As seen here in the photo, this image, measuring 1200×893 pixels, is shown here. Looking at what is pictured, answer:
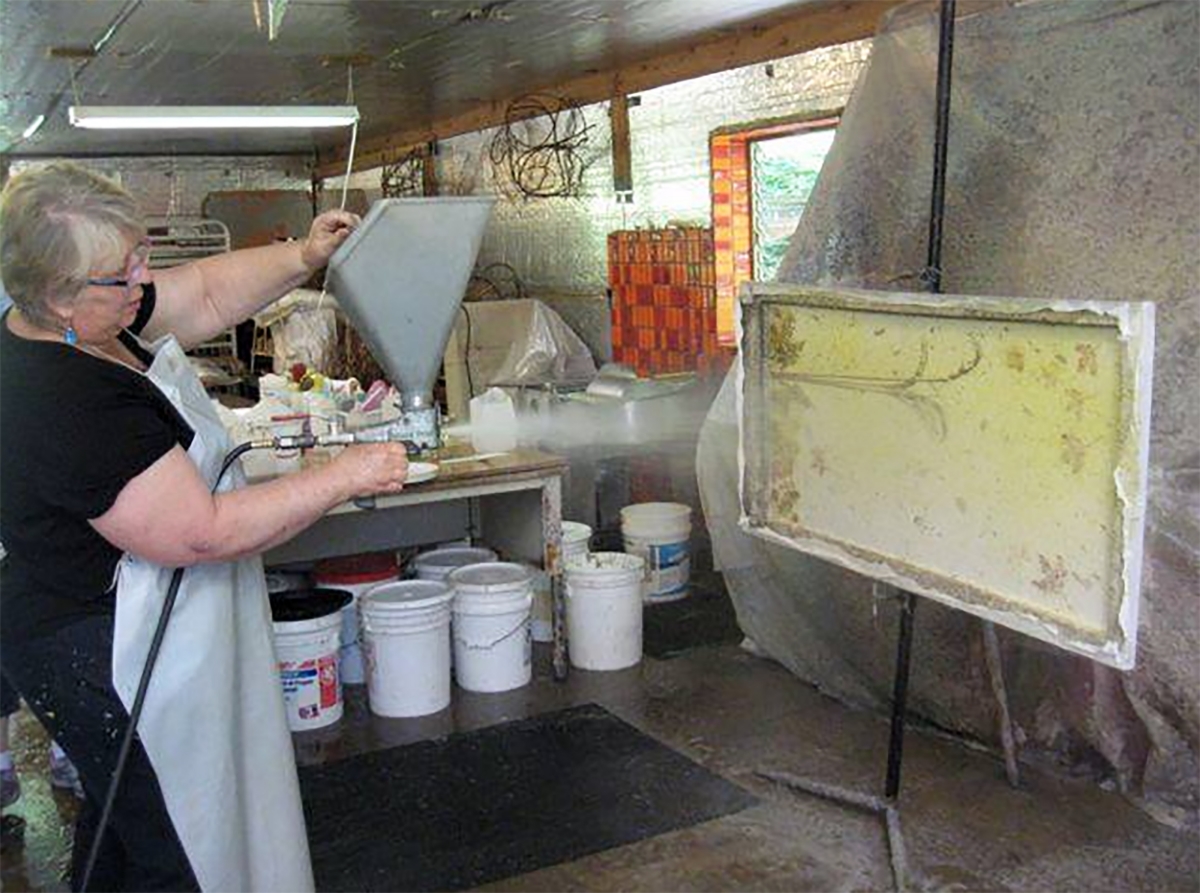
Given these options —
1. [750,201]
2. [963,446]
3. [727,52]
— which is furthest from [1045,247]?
[727,52]

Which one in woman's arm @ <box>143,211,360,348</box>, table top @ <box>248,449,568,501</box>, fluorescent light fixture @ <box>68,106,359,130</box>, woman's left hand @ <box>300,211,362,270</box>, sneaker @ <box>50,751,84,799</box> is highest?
fluorescent light fixture @ <box>68,106,359,130</box>

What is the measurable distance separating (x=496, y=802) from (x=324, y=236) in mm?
1333

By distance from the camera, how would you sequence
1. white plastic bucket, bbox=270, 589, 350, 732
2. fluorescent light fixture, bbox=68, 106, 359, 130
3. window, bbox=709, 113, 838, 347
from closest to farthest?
Result: white plastic bucket, bbox=270, 589, 350, 732 < fluorescent light fixture, bbox=68, 106, 359, 130 < window, bbox=709, 113, 838, 347

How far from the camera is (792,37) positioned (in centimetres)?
527

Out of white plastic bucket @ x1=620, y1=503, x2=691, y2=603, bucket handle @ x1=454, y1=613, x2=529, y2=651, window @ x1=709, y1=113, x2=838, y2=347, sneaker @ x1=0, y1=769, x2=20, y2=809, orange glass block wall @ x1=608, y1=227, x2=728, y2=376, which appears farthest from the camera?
orange glass block wall @ x1=608, y1=227, x2=728, y2=376

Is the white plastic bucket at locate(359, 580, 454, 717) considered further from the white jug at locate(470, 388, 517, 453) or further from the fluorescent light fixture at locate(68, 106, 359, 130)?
the fluorescent light fixture at locate(68, 106, 359, 130)

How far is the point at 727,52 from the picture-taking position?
573 centimetres

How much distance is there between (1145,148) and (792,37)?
10.6 feet

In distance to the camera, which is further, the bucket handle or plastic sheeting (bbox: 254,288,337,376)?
plastic sheeting (bbox: 254,288,337,376)

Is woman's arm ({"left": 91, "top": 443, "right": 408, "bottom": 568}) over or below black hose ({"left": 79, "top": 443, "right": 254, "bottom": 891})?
over

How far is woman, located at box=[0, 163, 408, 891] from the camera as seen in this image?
1583 millimetres

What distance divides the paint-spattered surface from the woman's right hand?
0.88 m

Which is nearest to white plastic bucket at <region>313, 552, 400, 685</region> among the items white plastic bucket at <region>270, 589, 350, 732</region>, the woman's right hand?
white plastic bucket at <region>270, 589, 350, 732</region>

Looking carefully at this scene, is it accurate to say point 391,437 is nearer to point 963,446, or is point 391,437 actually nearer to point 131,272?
point 131,272
